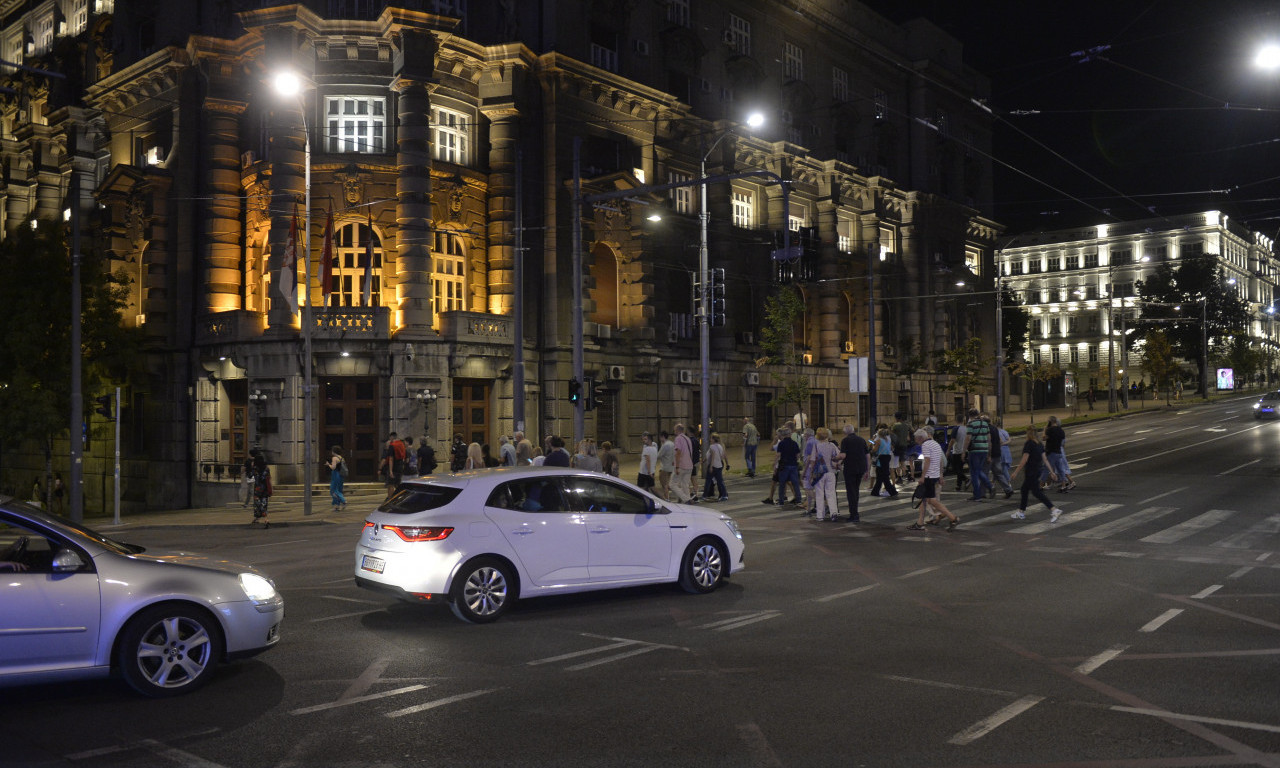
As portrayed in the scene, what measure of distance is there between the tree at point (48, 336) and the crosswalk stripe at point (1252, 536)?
31917mm

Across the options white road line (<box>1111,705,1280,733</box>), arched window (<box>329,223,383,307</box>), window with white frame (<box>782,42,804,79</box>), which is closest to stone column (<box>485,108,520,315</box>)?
arched window (<box>329,223,383,307</box>)

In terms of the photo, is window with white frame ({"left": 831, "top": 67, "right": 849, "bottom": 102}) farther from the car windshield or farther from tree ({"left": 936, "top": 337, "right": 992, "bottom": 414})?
the car windshield

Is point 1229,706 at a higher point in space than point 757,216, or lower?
lower

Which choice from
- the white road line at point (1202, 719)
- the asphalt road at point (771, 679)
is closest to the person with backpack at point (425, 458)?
the asphalt road at point (771, 679)

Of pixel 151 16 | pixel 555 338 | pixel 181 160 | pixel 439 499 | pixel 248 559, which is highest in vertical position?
pixel 151 16

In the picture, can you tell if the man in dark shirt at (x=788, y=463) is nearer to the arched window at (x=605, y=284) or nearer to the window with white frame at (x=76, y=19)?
the arched window at (x=605, y=284)

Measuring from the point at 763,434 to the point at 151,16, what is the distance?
31.5 m

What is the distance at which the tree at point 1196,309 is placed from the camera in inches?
3300

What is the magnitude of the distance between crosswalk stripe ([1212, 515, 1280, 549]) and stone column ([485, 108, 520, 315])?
22879 millimetres

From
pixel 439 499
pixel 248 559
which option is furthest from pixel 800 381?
pixel 439 499

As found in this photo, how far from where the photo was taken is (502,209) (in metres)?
32.9

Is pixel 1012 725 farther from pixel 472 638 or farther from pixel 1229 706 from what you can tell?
pixel 472 638

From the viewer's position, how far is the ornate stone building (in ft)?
98.7

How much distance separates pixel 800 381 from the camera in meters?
39.5
